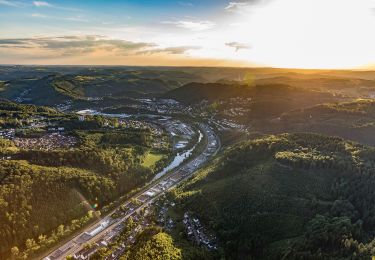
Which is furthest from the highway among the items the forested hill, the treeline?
the forested hill

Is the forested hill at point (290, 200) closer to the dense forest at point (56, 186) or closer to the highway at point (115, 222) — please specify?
the highway at point (115, 222)

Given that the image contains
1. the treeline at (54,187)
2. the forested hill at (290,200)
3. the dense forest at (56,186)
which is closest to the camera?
the forested hill at (290,200)

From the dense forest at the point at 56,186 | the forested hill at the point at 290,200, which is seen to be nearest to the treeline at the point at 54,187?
the dense forest at the point at 56,186

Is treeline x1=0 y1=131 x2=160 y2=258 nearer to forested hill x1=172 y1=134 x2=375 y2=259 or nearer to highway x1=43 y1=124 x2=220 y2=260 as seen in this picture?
highway x1=43 y1=124 x2=220 y2=260

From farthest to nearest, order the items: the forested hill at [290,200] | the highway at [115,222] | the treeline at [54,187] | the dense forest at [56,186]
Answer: the dense forest at [56,186], the treeline at [54,187], the highway at [115,222], the forested hill at [290,200]

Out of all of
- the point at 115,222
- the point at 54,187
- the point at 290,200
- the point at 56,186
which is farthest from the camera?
the point at 56,186

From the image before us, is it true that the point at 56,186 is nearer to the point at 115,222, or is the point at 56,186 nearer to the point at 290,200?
the point at 115,222

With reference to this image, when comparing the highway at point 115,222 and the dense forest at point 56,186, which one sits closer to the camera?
the highway at point 115,222

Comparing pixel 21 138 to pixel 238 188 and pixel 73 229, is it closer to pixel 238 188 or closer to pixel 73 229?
pixel 73 229

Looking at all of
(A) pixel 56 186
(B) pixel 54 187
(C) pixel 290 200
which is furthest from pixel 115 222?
(C) pixel 290 200
